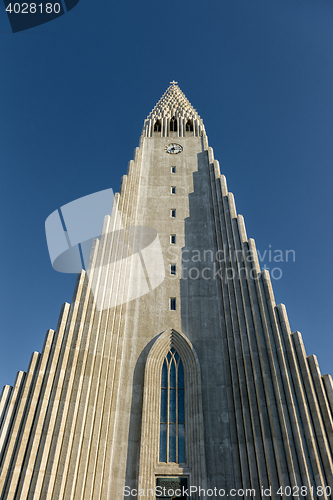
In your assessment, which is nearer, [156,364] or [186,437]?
[186,437]

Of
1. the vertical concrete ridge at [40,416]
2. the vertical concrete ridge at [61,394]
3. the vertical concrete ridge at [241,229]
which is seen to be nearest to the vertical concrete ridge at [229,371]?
the vertical concrete ridge at [241,229]

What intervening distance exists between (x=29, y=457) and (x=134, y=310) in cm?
1151

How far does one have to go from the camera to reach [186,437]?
2214 centimetres

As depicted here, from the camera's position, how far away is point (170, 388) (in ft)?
79.9

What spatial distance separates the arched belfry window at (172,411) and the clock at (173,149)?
2178 cm

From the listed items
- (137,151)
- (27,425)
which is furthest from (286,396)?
(137,151)

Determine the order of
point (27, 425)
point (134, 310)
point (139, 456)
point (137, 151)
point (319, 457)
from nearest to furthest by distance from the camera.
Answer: point (319, 457) → point (27, 425) → point (139, 456) → point (134, 310) → point (137, 151)

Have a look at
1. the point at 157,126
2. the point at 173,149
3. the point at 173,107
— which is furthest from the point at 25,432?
the point at 173,107

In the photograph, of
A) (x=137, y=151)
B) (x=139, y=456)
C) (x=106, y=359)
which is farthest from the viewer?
(x=137, y=151)

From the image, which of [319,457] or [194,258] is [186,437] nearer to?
[319,457]

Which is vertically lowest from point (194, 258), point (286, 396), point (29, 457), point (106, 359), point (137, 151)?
point (29, 457)

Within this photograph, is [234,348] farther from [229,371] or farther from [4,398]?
[4,398]

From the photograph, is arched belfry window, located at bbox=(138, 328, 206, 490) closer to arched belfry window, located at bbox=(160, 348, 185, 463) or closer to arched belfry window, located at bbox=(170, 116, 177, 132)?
arched belfry window, located at bbox=(160, 348, 185, 463)

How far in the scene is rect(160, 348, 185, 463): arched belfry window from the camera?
2192 centimetres
